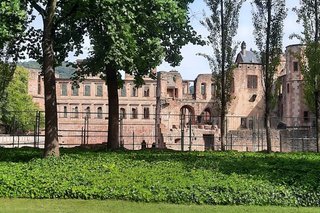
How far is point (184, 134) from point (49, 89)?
1020 inches

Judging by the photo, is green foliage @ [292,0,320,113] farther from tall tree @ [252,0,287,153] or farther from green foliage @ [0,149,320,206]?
green foliage @ [0,149,320,206]

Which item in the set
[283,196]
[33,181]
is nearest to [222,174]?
[283,196]

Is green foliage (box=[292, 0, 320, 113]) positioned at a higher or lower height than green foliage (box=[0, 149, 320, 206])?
higher

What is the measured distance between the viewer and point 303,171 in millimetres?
13164

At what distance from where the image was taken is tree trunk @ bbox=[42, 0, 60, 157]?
16.1 metres

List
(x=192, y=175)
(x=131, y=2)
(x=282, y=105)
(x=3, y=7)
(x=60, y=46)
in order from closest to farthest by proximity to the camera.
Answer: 1. (x=192, y=175)
2. (x=3, y=7)
3. (x=131, y=2)
4. (x=60, y=46)
5. (x=282, y=105)

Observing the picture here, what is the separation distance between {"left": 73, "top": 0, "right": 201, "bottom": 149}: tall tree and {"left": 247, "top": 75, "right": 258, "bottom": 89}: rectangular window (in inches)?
1491

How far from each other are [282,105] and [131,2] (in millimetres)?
46779

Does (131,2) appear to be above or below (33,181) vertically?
above

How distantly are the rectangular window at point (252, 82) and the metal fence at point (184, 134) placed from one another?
627 cm

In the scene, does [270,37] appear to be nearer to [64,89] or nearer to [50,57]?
[50,57]

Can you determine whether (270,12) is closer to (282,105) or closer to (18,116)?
(282,105)

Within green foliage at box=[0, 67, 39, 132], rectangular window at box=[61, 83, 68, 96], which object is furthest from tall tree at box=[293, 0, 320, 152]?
rectangular window at box=[61, 83, 68, 96]

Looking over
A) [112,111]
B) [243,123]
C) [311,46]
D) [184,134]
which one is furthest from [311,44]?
[243,123]
